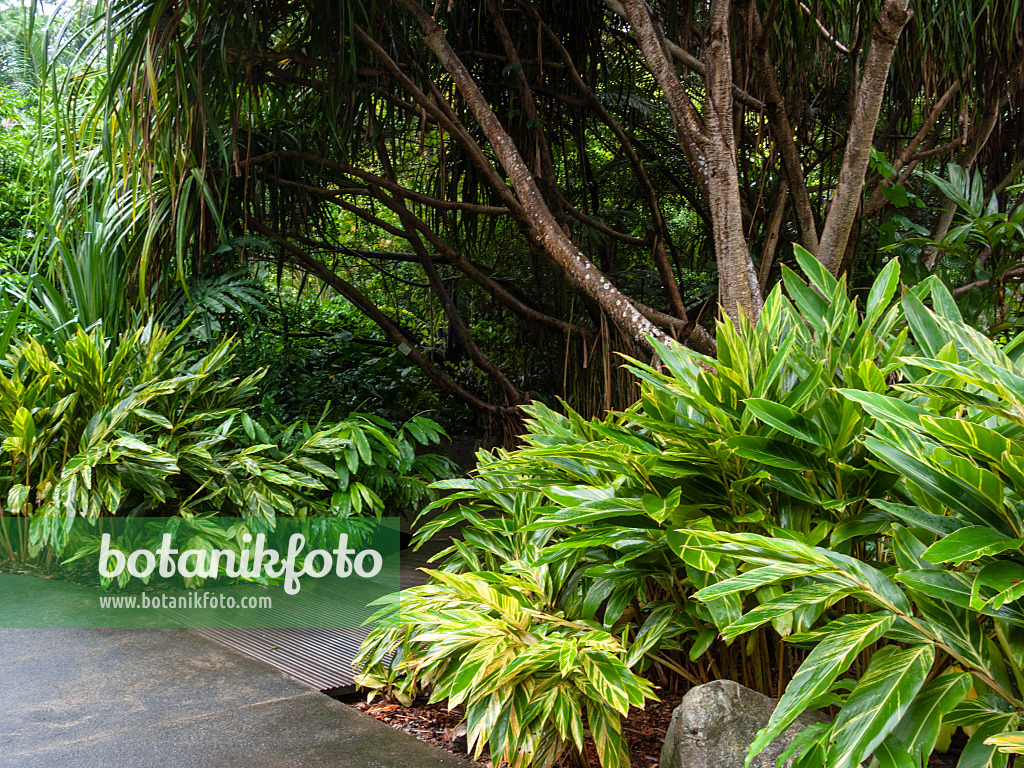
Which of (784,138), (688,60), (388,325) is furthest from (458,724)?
(388,325)

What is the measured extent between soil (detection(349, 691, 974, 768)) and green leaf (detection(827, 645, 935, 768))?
2.34ft

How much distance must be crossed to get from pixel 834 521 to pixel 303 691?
1377mm

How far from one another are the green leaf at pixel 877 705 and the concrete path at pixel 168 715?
86 cm

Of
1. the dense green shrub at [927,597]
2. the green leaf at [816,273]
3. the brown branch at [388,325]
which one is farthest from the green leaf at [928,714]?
the brown branch at [388,325]

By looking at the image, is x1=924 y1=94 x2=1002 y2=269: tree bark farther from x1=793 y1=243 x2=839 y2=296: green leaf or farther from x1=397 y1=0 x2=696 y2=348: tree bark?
x1=793 y1=243 x2=839 y2=296: green leaf

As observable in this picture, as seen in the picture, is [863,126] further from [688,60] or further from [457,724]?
[457,724]

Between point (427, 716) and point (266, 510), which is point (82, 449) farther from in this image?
point (427, 716)

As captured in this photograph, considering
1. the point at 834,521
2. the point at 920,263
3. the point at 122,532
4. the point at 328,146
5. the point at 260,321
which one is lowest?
the point at 122,532

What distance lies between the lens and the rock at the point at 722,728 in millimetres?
1442

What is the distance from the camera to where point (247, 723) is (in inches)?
70.7

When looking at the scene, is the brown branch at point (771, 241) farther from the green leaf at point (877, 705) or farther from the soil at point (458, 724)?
the green leaf at point (877, 705)

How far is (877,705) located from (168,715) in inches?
60.7

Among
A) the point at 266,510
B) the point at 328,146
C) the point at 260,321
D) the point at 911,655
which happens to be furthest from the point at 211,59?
the point at 911,655

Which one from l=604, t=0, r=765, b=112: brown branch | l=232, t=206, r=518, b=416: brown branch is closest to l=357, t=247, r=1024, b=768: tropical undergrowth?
l=604, t=0, r=765, b=112: brown branch
